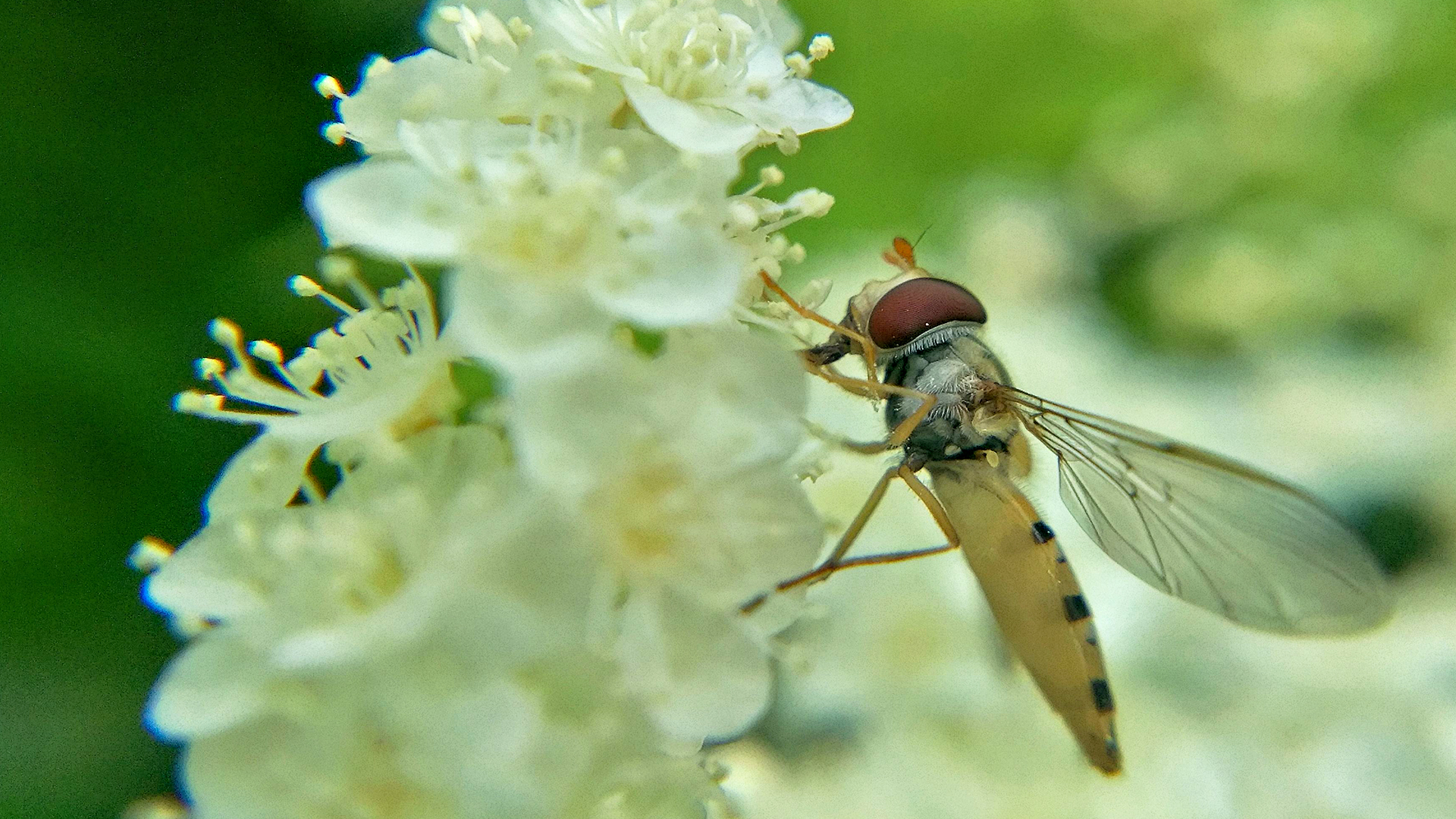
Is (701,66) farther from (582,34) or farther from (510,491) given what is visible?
(510,491)

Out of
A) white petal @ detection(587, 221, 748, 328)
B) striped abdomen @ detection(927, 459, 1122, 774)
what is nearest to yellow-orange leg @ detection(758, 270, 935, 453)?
striped abdomen @ detection(927, 459, 1122, 774)

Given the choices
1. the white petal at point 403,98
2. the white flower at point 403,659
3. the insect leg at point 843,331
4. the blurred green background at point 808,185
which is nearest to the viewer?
the white flower at point 403,659

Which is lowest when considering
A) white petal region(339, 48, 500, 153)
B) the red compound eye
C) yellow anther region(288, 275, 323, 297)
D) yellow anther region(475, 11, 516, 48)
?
the red compound eye

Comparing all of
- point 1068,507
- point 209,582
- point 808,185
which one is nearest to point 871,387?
point 1068,507

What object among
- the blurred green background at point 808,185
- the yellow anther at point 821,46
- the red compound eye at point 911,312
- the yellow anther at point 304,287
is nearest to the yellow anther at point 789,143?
the yellow anther at point 821,46

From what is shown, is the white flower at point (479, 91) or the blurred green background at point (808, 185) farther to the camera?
the blurred green background at point (808, 185)

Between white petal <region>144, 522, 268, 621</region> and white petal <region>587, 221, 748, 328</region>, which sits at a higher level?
white petal <region>587, 221, 748, 328</region>

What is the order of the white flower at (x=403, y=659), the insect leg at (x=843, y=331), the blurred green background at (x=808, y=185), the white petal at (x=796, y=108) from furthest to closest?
1. the blurred green background at (x=808, y=185)
2. the insect leg at (x=843, y=331)
3. the white petal at (x=796, y=108)
4. the white flower at (x=403, y=659)

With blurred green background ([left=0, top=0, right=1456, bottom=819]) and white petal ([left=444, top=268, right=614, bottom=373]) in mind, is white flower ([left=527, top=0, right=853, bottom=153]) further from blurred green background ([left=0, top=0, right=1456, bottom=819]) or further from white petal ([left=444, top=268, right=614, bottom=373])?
blurred green background ([left=0, top=0, right=1456, bottom=819])

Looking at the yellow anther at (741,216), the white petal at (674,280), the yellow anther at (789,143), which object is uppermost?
the yellow anther at (789,143)

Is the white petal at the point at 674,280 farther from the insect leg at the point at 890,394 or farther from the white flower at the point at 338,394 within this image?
the insect leg at the point at 890,394
